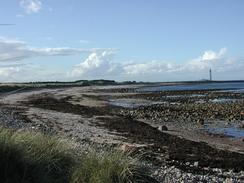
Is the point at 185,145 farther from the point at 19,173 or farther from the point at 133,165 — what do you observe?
the point at 19,173

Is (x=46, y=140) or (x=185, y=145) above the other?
(x=46, y=140)

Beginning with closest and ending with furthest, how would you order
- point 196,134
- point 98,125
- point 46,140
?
point 46,140 < point 196,134 < point 98,125

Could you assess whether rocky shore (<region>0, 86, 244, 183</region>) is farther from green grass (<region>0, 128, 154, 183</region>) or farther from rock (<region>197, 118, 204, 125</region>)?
green grass (<region>0, 128, 154, 183</region>)

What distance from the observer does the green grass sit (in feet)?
26.5

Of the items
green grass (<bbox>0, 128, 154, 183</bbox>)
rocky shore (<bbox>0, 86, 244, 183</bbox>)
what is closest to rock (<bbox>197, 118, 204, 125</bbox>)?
rocky shore (<bbox>0, 86, 244, 183</bbox>)

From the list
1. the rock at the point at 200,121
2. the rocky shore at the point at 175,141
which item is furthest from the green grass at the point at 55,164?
the rock at the point at 200,121

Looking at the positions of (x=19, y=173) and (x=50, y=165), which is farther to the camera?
(x=50, y=165)

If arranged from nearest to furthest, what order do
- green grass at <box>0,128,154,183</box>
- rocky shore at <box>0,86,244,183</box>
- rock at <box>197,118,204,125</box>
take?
green grass at <box>0,128,154,183</box>
rocky shore at <box>0,86,244,183</box>
rock at <box>197,118,204,125</box>

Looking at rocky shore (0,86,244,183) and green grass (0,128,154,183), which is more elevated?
green grass (0,128,154,183)

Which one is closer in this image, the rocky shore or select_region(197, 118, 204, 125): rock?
the rocky shore

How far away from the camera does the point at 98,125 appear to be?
2855 centimetres

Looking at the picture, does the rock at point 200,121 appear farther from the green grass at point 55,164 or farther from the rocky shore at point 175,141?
the green grass at point 55,164

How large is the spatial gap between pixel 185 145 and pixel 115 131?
5559mm

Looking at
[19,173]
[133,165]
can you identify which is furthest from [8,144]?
[133,165]
